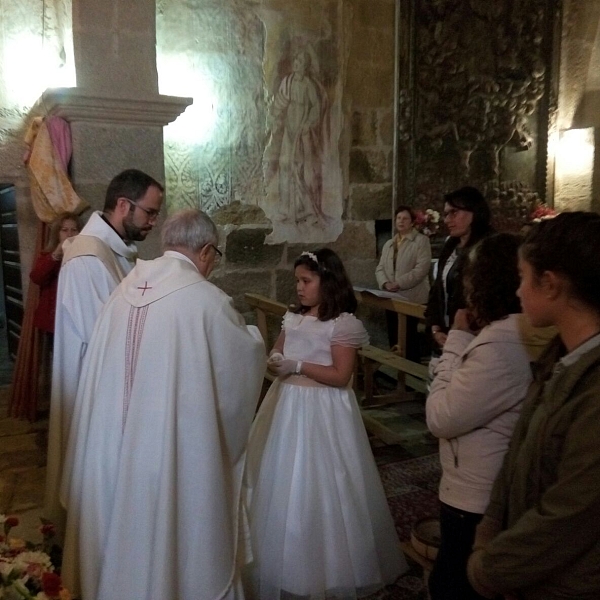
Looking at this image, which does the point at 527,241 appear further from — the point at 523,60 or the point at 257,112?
the point at 523,60

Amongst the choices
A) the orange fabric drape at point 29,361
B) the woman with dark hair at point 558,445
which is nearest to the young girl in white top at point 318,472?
the woman with dark hair at point 558,445

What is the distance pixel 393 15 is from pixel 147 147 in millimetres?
3134

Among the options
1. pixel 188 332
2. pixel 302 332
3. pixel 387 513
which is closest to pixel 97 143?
pixel 302 332

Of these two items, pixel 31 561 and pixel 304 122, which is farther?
pixel 304 122

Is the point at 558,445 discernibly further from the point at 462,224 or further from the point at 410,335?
the point at 410,335

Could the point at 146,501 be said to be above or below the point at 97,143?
below

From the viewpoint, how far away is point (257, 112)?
18.9ft

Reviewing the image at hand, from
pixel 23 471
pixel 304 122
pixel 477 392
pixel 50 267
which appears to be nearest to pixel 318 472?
pixel 477 392

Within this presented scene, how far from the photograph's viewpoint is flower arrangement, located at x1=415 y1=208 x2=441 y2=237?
614cm

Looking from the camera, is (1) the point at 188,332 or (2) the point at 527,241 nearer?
(2) the point at 527,241

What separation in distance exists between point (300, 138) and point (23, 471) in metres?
3.66

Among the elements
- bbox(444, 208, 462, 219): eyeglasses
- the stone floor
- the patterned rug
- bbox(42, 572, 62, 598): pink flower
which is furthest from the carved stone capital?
bbox(42, 572, 62, 598): pink flower

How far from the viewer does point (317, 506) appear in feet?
8.23

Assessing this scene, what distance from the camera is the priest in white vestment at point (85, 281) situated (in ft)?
9.35
